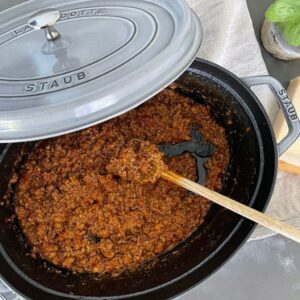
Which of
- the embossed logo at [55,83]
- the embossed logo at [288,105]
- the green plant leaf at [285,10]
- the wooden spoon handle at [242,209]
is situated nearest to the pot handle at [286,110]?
the embossed logo at [288,105]

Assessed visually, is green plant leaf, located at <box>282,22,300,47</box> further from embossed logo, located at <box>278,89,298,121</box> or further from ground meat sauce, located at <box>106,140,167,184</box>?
ground meat sauce, located at <box>106,140,167,184</box>

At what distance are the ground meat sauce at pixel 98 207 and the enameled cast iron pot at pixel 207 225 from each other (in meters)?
0.03

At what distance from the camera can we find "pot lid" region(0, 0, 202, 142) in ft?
2.86

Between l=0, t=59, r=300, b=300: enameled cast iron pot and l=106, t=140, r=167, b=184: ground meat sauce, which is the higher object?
l=106, t=140, r=167, b=184: ground meat sauce

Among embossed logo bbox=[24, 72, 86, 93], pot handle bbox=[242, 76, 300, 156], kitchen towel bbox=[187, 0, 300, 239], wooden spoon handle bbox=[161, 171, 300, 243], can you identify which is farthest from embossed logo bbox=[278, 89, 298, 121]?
embossed logo bbox=[24, 72, 86, 93]

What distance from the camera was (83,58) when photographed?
3.01 feet

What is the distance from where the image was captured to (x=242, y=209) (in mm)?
1134

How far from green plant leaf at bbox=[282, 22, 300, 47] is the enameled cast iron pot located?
1.06 ft

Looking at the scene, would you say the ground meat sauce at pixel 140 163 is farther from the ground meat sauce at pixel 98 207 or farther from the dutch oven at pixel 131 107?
the dutch oven at pixel 131 107

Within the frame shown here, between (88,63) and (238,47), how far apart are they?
799mm

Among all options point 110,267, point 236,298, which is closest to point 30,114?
point 110,267

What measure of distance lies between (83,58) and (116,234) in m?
0.51

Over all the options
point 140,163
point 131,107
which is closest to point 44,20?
point 131,107

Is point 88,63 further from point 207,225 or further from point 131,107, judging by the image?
point 207,225
